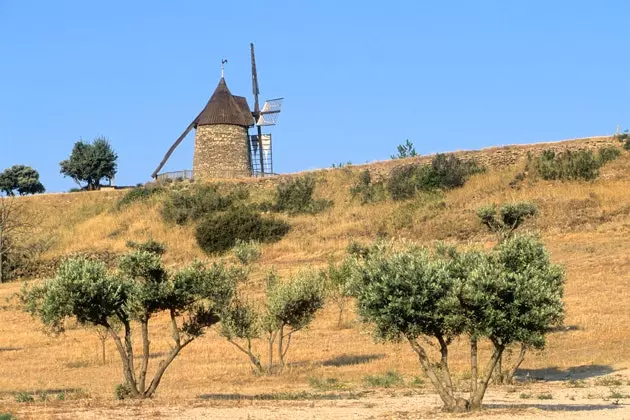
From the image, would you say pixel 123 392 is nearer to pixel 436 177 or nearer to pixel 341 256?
pixel 341 256

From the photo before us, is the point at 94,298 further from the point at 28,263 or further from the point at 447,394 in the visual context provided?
the point at 28,263

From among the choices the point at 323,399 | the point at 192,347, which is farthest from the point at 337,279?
the point at 323,399

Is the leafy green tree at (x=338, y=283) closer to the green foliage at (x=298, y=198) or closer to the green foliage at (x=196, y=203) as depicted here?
the green foliage at (x=298, y=198)

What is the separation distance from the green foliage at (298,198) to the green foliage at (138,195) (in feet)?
35.2

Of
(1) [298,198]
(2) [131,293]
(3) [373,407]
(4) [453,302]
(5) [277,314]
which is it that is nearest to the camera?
(4) [453,302]

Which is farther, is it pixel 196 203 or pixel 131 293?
pixel 196 203

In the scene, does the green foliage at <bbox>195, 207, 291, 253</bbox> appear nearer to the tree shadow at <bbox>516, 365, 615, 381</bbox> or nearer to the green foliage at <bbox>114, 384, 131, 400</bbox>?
the tree shadow at <bbox>516, 365, 615, 381</bbox>

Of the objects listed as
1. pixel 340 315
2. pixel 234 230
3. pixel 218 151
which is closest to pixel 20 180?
pixel 218 151

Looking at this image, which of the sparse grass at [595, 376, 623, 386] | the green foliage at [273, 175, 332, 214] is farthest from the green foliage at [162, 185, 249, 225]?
the sparse grass at [595, 376, 623, 386]

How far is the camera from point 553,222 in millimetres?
55281

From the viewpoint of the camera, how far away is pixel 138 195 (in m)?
75.9

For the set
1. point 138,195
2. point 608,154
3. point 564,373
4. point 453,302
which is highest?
point 138,195

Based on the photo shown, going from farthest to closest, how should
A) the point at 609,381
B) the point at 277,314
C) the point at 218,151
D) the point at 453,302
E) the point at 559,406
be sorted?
the point at 218,151
the point at 277,314
the point at 609,381
the point at 559,406
the point at 453,302

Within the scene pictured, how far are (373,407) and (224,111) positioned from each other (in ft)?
187
